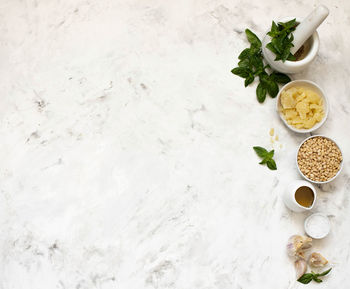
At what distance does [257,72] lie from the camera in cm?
139

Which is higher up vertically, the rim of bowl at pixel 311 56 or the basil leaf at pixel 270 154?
the rim of bowl at pixel 311 56

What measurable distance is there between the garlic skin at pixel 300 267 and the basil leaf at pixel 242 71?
615 millimetres

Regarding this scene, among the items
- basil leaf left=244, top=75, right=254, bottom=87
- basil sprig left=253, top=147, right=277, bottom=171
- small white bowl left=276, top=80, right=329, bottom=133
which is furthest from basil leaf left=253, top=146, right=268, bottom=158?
basil leaf left=244, top=75, right=254, bottom=87

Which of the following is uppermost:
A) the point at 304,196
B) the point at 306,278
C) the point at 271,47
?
the point at 271,47

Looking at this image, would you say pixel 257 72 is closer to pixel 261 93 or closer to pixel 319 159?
pixel 261 93

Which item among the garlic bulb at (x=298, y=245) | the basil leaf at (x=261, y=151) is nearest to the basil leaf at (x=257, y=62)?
the basil leaf at (x=261, y=151)

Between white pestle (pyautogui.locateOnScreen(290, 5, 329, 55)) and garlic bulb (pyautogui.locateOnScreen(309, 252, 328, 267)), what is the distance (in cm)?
63

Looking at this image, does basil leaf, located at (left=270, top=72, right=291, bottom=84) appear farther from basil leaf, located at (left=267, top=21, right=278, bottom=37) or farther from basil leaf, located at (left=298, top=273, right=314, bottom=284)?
basil leaf, located at (left=298, top=273, right=314, bottom=284)

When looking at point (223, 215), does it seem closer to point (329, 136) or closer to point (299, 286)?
point (299, 286)

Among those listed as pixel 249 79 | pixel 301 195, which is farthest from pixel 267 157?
pixel 249 79

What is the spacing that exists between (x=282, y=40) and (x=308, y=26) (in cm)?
9

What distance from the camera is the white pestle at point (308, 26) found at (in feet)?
3.92

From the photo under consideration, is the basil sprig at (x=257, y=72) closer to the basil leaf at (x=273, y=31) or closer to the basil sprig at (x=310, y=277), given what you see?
the basil leaf at (x=273, y=31)

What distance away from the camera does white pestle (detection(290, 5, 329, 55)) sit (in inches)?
47.0
